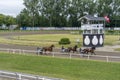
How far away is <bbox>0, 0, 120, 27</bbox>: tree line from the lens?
124 m

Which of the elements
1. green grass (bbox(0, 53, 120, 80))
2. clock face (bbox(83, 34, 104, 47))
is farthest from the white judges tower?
green grass (bbox(0, 53, 120, 80))

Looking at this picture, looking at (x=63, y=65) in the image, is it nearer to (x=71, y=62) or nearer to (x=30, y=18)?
(x=71, y=62)

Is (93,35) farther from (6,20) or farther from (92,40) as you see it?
(6,20)

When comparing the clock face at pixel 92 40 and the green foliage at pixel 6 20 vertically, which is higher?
the green foliage at pixel 6 20

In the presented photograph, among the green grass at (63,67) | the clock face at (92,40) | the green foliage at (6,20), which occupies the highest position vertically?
the green foliage at (6,20)

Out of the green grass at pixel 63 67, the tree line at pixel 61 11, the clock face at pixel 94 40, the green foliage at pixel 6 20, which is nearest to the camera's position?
the green grass at pixel 63 67

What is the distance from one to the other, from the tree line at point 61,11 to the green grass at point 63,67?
92429mm

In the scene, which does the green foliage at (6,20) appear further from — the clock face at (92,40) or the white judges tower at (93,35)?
the clock face at (92,40)

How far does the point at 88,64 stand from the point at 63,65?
2.13 meters

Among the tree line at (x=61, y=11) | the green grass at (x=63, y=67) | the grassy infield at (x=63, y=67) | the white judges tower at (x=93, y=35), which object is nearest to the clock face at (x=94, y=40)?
the white judges tower at (x=93, y=35)

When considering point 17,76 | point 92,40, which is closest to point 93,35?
point 92,40

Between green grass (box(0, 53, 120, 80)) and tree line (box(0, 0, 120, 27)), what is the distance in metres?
92.4

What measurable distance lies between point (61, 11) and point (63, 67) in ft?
334

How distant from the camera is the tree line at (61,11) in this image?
124 meters
